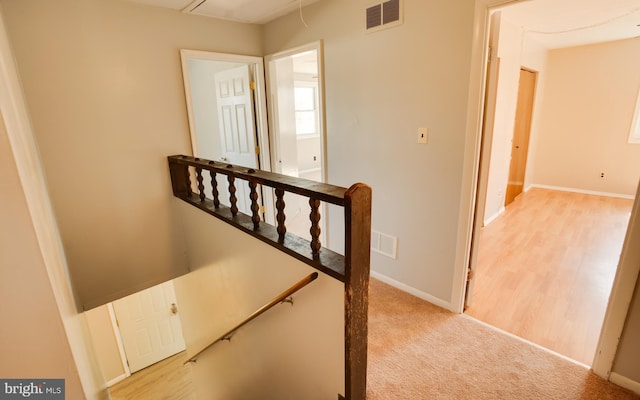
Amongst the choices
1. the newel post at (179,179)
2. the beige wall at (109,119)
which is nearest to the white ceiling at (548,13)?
the beige wall at (109,119)

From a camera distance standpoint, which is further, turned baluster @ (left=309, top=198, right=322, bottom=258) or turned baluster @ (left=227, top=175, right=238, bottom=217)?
turned baluster @ (left=227, top=175, right=238, bottom=217)

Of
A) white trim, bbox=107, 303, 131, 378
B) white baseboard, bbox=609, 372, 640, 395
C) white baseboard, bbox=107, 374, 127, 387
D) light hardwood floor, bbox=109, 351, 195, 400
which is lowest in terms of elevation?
light hardwood floor, bbox=109, 351, 195, 400

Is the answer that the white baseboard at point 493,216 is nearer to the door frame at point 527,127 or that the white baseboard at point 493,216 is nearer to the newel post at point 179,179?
the door frame at point 527,127

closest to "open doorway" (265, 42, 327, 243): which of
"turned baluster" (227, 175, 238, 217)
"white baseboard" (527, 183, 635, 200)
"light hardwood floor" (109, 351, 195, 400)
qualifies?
"turned baluster" (227, 175, 238, 217)

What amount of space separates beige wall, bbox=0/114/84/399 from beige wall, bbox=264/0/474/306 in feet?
6.91

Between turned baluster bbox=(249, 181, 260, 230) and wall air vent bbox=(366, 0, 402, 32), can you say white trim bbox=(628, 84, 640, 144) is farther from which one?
turned baluster bbox=(249, 181, 260, 230)

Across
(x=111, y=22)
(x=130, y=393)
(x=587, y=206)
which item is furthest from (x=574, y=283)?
(x=130, y=393)

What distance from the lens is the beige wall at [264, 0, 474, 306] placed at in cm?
195

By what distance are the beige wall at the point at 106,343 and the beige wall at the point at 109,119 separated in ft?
6.08

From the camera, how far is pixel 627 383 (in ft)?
5.16

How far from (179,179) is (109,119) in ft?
2.32

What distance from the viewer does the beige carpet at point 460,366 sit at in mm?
1606

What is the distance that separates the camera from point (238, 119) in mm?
3504

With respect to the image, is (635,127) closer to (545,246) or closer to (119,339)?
(545,246)
